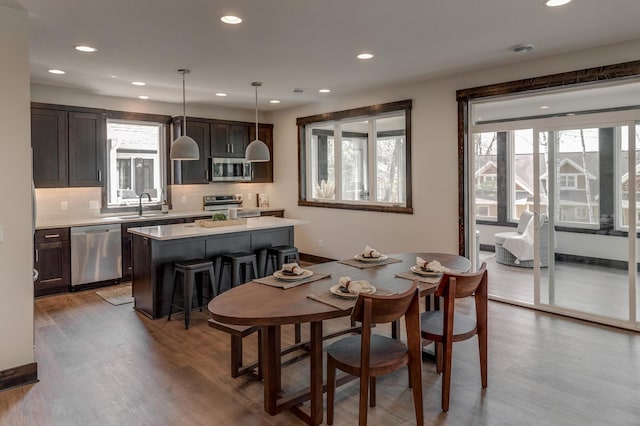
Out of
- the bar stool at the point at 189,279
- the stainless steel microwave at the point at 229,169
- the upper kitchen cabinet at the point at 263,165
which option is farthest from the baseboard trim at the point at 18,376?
the upper kitchen cabinet at the point at 263,165

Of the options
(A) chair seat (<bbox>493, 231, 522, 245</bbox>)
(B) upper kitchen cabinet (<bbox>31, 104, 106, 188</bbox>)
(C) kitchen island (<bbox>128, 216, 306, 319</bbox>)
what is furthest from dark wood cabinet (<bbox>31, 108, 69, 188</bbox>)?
(A) chair seat (<bbox>493, 231, 522, 245</bbox>)

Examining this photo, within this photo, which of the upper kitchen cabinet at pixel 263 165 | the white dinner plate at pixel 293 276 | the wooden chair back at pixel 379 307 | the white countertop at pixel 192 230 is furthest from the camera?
the upper kitchen cabinet at pixel 263 165

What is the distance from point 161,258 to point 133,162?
2.88m

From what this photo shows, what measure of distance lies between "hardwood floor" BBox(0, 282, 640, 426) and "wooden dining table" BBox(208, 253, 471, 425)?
0.14 m

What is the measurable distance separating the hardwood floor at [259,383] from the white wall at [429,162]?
174 cm

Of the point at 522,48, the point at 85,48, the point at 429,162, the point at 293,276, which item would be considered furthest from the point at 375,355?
the point at 85,48

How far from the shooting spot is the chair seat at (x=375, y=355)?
240 centimetres

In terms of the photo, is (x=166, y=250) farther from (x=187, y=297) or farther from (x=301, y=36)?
(x=301, y=36)

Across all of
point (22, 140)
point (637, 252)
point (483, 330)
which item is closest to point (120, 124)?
point (22, 140)

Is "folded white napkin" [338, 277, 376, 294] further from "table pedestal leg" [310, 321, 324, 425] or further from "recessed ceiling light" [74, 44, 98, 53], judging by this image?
"recessed ceiling light" [74, 44, 98, 53]

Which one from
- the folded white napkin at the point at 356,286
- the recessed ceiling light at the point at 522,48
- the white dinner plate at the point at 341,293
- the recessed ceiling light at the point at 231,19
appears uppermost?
the recessed ceiling light at the point at 522,48

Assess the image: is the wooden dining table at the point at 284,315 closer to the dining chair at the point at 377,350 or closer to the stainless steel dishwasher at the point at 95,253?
the dining chair at the point at 377,350

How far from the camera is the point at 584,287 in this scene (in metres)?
4.61

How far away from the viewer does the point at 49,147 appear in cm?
572
